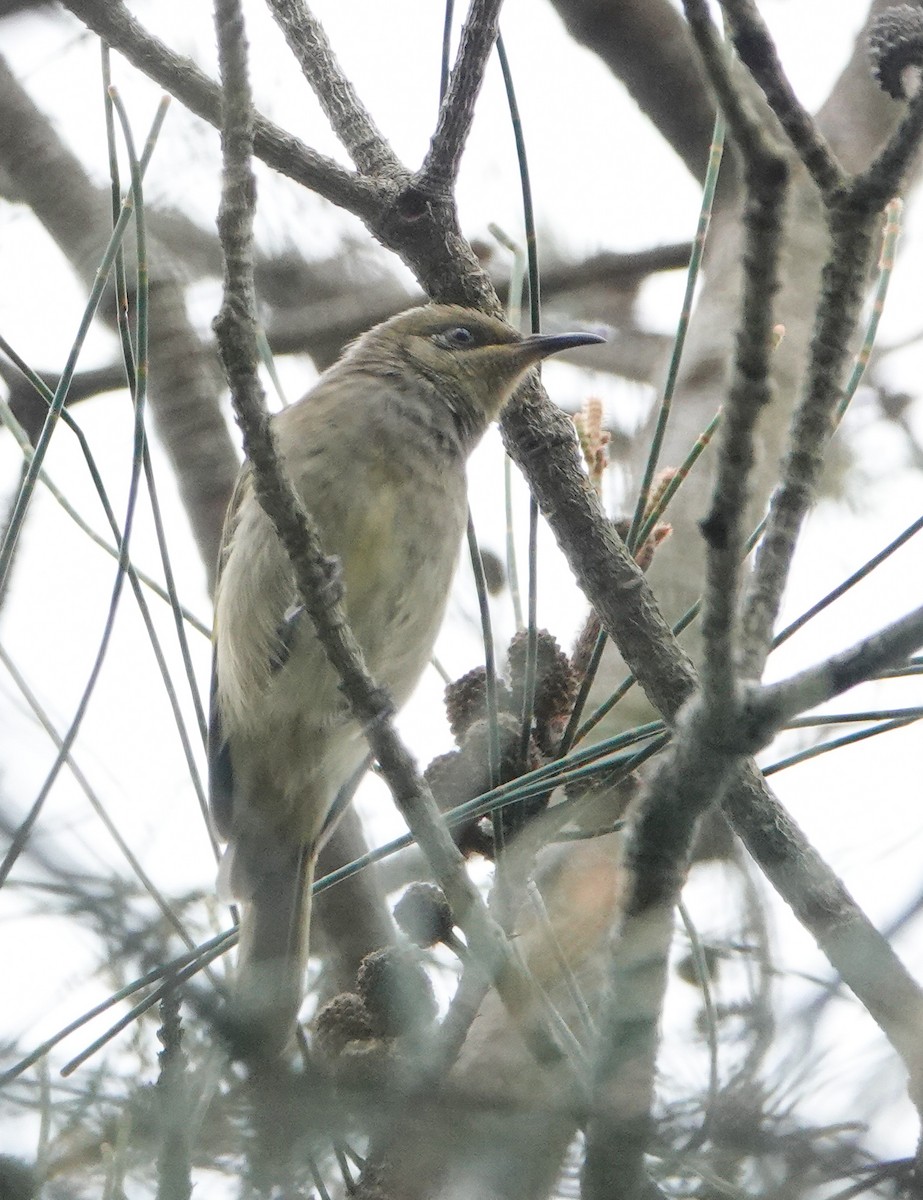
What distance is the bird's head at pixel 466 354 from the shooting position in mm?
4891

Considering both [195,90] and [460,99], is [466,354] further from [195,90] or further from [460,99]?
[195,90]

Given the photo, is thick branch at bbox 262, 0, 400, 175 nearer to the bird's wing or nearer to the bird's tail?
the bird's wing

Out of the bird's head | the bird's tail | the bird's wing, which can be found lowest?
the bird's tail

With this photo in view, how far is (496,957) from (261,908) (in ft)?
5.58

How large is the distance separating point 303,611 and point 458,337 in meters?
1.43

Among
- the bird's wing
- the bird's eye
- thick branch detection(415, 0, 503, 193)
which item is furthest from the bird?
thick branch detection(415, 0, 503, 193)

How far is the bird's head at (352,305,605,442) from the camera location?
489 cm

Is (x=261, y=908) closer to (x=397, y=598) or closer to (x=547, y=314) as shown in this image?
(x=397, y=598)

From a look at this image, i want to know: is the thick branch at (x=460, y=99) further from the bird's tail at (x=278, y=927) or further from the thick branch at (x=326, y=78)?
the bird's tail at (x=278, y=927)

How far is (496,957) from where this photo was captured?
2.65 meters

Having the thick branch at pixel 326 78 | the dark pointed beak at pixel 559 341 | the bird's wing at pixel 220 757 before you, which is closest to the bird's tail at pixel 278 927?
the bird's wing at pixel 220 757

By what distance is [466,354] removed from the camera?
513cm

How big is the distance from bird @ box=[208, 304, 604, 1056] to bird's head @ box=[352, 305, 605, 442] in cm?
1

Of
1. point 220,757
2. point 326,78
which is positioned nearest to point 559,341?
point 326,78
